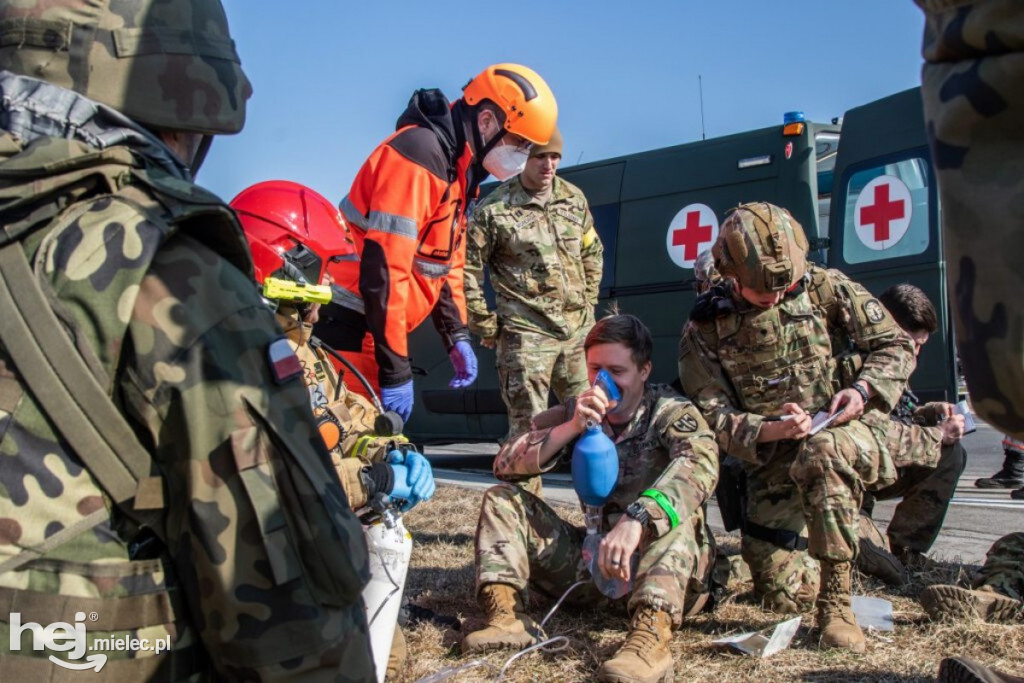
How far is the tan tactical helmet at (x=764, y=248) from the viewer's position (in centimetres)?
379

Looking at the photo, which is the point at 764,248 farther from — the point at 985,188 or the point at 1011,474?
the point at 1011,474

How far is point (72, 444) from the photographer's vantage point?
1246 millimetres

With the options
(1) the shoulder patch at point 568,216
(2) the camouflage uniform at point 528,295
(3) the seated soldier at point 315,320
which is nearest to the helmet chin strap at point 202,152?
(3) the seated soldier at point 315,320

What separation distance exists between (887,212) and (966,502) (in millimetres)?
1872

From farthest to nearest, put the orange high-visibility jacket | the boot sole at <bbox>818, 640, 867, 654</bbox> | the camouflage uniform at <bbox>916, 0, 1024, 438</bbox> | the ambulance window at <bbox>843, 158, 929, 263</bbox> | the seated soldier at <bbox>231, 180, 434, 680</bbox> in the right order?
the ambulance window at <bbox>843, 158, 929, 263</bbox>
the orange high-visibility jacket
the boot sole at <bbox>818, 640, 867, 654</bbox>
the seated soldier at <bbox>231, 180, 434, 680</bbox>
the camouflage uniform at <bbox>916, 0, 1024, 438</bbox>

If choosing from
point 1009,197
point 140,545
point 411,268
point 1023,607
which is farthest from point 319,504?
point 1023,607

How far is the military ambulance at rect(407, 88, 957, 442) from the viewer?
621 cm

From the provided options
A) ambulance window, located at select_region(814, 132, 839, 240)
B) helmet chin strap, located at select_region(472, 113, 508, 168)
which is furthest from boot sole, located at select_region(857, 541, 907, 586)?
ambulance window, located at select_region(814, 132, 839, 240)

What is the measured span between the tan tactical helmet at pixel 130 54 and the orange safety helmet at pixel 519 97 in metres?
2.84

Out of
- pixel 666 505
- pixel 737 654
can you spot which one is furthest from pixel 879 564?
pixel 666 505

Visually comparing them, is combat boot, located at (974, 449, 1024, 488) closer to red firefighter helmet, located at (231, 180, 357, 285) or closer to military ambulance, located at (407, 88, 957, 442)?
military ambulance, located at (407, 88, 957, 442)

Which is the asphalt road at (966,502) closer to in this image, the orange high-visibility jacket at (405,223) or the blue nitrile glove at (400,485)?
the blue nitrile glove at (400,485)

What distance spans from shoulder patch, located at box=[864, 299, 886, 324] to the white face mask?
5.34 feet

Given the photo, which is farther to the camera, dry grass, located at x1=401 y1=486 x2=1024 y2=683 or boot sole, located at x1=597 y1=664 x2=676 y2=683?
dry grass, located at x1=401 y1=486 x2=1024 y2=683
